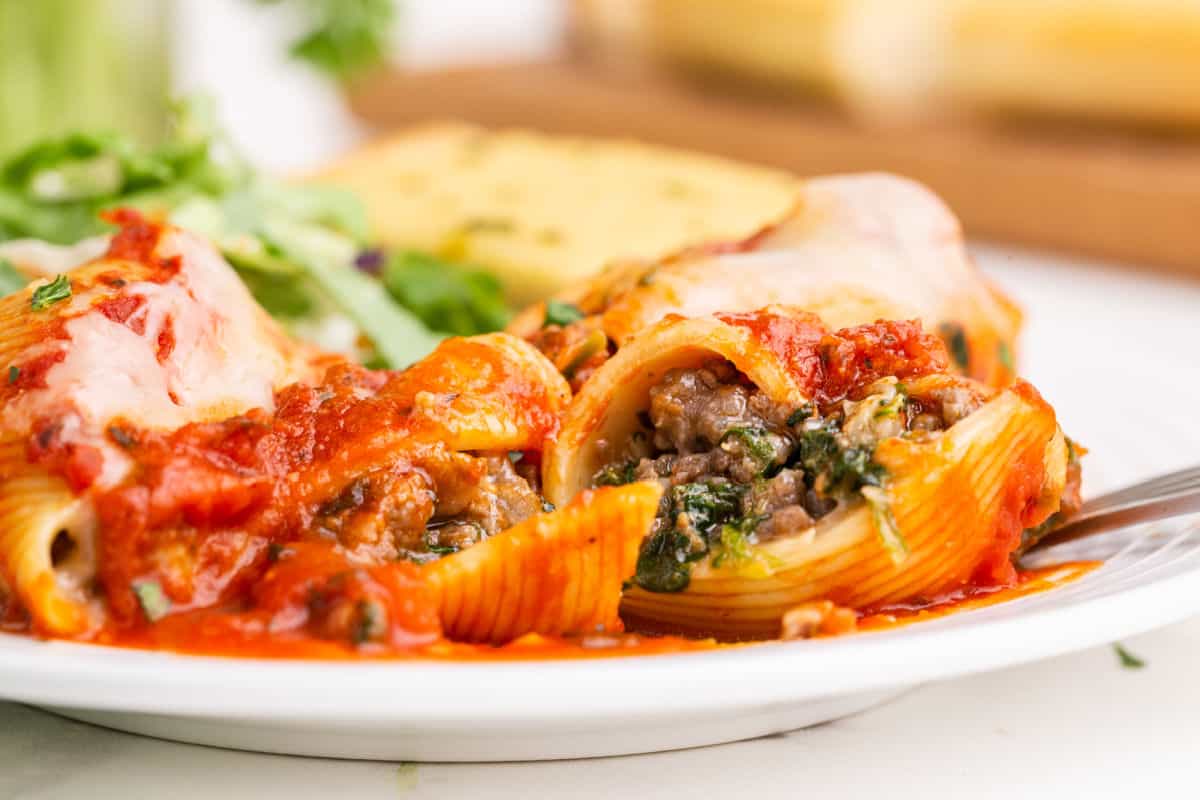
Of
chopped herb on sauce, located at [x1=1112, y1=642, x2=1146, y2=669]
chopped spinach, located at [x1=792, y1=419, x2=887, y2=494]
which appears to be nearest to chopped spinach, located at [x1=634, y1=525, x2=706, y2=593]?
chopped spinach, located at [x1=792, y1=419, x2=887, y2=494]

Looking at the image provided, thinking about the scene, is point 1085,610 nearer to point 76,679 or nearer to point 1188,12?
point 76,679

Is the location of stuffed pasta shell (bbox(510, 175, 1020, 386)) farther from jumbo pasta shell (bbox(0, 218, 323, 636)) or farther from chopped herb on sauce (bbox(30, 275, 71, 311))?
chopped herb on sauce (bbox(30, 275, 71, 311))

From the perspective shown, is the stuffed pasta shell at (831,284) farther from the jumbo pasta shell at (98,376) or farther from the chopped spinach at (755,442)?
the jumbo pasta shell at (98,376)

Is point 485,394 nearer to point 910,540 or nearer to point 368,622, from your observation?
point 368,622

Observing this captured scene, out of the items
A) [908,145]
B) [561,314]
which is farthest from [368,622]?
[908,145]

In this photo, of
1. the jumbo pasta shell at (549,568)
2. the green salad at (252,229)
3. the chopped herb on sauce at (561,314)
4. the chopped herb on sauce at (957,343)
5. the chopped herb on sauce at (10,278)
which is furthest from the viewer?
the green salad at (252,229)

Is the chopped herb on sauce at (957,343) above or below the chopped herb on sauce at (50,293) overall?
below

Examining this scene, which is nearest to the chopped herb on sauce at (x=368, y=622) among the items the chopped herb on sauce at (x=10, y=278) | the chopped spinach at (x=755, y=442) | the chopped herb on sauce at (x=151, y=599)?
the chopped herb on sauce at (x=151, y=599)
